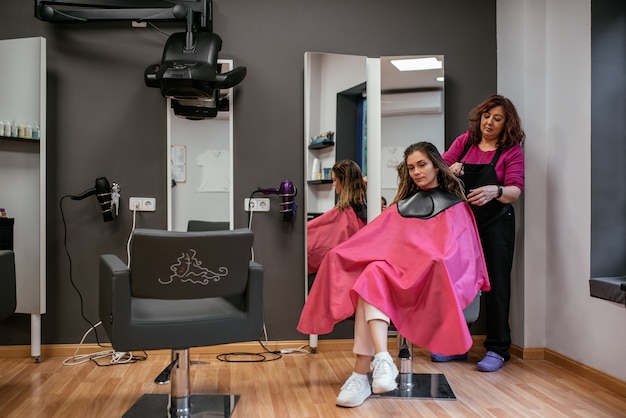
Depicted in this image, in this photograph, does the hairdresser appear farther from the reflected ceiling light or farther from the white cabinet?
the white cabinet

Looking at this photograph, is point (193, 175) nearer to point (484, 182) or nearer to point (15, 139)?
point (15, 139)

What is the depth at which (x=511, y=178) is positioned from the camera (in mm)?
2938

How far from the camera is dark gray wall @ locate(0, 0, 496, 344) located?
10.4 feet

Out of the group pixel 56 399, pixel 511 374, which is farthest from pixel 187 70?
pixel 511 374

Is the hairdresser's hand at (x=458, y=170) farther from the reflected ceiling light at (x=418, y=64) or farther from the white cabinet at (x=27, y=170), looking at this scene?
the white cabinet at (x=27, y=170)

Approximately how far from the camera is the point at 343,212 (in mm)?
3150

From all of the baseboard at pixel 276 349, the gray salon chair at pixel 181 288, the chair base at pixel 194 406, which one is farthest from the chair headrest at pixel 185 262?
the baseboard at pixel 276 349

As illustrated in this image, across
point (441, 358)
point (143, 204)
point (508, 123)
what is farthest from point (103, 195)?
point (508, 123)

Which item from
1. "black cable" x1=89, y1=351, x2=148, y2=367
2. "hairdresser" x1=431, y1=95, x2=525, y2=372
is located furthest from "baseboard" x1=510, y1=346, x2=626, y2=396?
"black cable" x1=89, y1=351, x2=148, y2=367

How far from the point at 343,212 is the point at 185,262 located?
1.43 meters

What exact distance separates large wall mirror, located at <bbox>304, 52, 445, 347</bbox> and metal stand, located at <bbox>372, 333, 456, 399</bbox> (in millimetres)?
771

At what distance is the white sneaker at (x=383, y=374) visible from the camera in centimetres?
214

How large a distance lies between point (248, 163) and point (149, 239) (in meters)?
1.52

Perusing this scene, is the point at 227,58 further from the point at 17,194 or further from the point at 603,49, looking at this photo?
the point at 603,49
